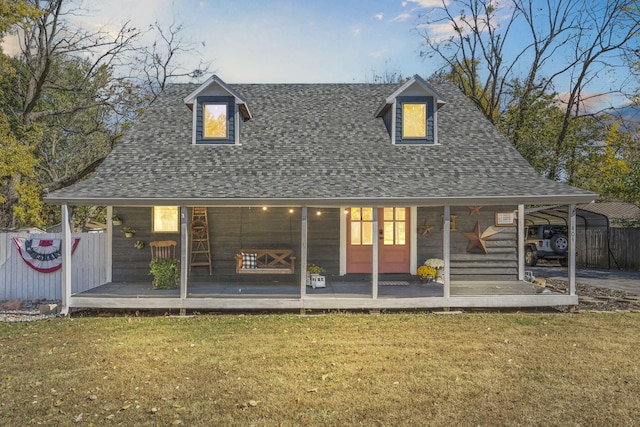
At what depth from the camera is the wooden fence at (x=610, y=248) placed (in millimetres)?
17141

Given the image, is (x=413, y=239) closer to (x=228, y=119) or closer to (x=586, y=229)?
(x=228, y=119)

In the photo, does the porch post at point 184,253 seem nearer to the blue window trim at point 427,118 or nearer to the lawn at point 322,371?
the lawn at point 322,371

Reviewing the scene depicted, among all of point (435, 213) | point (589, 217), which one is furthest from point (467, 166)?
point (589, 217)

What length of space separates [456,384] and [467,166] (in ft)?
23.6

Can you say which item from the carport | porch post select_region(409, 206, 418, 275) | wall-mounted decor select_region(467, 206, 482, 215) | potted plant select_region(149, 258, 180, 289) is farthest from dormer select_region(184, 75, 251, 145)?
the carport

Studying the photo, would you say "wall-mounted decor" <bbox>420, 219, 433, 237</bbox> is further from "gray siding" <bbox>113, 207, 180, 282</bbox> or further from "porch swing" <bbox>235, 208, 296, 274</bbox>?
"gray siding" <bbox>113, 207, 180, 282</bbox>

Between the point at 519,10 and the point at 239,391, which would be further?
the point at 519,10

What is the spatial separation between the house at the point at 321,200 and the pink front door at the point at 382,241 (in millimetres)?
35

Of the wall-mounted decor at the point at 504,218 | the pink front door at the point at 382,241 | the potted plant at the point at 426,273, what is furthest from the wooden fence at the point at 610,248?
the pink front door at the point at 382,241

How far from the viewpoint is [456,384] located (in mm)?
5180

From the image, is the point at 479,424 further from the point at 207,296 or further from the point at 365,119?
the point at 365,119

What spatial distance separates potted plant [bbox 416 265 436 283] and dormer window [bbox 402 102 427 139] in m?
3.93

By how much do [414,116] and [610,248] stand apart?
12553 millimetres

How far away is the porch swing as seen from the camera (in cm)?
1048
